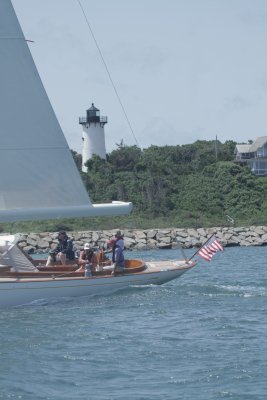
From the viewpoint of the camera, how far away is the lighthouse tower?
71250 mm

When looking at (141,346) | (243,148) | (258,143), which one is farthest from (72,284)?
(258,143)

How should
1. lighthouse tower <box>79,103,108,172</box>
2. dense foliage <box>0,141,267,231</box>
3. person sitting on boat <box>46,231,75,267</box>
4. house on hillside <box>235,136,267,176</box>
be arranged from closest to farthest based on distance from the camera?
1. person sitting on boat <box>46,231,75,267</box>
2. dense foliage <box>0,141,267,231</box>
3. lighthouse tower <box>79,103,108,172</box>
4. house on hillside <box>235,136,267,176</box>

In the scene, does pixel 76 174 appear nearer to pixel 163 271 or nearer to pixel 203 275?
pixel 163 271

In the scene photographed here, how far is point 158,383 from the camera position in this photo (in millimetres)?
15516

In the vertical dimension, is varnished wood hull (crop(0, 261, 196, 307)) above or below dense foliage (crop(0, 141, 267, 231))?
below

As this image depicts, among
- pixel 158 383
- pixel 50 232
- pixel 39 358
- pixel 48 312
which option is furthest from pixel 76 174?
pixel 50 232

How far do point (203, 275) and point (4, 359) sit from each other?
14.1 metres

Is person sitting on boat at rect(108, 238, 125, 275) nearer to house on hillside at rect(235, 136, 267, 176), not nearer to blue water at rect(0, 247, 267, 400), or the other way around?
blue water at rect(0, 247, 267, 400)

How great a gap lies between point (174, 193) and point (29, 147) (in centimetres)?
3922

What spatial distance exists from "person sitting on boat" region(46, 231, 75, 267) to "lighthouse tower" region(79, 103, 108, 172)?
148 feet

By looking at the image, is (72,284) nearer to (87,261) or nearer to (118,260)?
(87,261)

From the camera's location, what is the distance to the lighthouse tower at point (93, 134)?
234 feet

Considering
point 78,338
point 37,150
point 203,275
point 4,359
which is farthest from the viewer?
point 203,275

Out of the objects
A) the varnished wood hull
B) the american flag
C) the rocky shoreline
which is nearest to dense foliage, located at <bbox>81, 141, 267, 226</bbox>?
the rocky shoreline
